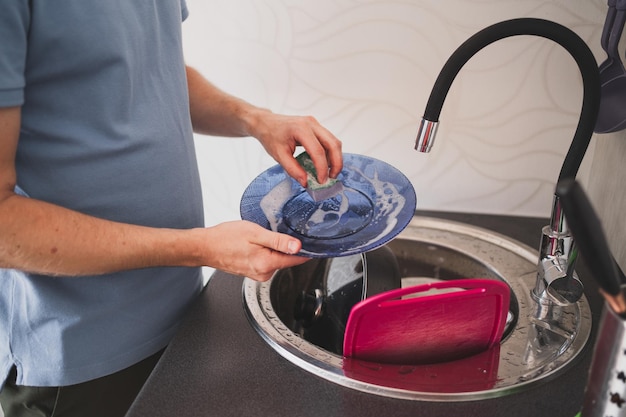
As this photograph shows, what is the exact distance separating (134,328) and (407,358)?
419 mm

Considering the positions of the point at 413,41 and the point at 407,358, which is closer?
the point at 407,358

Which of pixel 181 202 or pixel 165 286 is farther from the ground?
pixel 181 202

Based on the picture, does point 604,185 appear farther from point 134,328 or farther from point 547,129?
point 134,328

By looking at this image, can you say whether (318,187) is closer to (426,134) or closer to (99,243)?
(426,134)

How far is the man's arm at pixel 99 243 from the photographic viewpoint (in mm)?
666

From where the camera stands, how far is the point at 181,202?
0.90 metres

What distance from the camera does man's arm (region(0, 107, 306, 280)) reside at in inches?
26.2

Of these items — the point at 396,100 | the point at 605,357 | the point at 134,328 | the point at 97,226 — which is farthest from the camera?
the point at 396,100

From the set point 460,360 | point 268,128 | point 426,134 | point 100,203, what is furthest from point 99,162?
point 460,360

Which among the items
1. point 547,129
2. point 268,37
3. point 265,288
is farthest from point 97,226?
point 547,129

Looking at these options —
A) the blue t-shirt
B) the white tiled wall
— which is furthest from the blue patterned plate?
the white tiled wall

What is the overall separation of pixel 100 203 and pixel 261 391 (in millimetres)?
345

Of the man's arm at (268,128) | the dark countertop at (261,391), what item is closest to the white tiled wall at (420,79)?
the man's arm at (268,128)

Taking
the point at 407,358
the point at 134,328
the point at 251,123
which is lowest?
the point at 134,328
